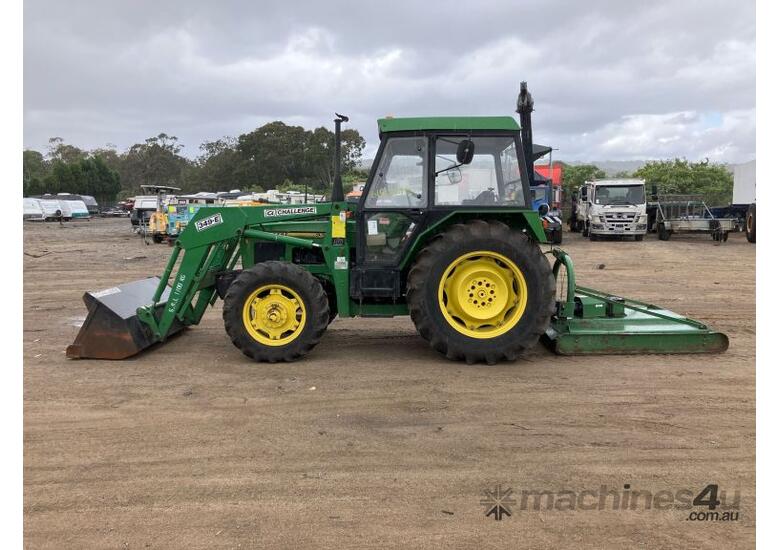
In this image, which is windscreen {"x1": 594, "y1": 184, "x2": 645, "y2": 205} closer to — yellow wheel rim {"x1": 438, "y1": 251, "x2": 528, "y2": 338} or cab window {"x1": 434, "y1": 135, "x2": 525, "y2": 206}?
cab window {"x1": 434, "y1": 135, "x2": 525, "y2": 206}

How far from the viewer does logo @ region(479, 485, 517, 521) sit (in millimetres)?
3205

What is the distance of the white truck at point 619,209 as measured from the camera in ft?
72.8

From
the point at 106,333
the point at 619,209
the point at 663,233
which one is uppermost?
the point at 619,209

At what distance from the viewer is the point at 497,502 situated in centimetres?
331

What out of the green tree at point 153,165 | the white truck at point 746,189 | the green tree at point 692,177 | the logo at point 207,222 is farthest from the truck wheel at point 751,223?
the green tree at point 153,165

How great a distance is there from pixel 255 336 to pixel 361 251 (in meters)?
1.35

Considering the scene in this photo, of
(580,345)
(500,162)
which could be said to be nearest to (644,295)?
(580,345)

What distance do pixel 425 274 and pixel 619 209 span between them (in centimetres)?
1873

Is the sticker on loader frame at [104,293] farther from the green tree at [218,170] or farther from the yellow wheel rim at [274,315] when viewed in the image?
the green tree at [218,170]

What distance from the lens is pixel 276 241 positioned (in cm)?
629

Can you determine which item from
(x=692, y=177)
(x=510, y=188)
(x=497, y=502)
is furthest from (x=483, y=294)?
(x=692, y=177)

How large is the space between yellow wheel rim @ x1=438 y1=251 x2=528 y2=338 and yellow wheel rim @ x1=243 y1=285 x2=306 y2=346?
1.46m

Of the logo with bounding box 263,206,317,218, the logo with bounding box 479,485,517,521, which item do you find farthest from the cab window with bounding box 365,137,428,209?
the logo with bounding box 479,485,517,521

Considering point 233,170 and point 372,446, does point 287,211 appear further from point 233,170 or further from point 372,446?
point 233,170
